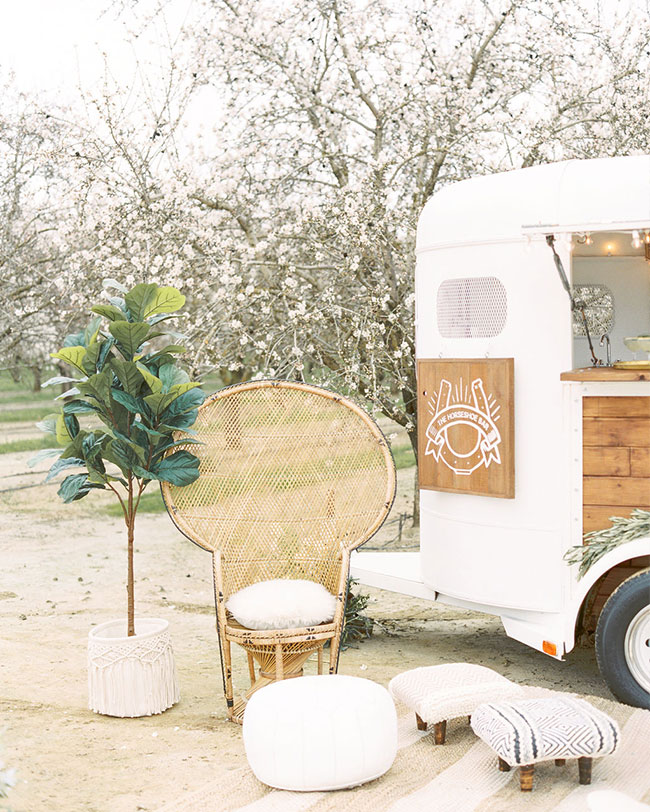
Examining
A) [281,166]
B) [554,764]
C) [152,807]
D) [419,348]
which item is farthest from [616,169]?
[281,166]

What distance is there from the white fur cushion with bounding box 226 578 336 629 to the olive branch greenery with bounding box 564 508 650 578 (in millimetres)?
1102

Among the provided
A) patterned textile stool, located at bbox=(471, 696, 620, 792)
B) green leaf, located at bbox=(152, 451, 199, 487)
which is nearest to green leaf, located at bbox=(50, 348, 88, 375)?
green leaf, located at bbox=(152, 451, 199, 487)

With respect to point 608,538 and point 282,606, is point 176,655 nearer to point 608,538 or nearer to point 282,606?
point 282,606

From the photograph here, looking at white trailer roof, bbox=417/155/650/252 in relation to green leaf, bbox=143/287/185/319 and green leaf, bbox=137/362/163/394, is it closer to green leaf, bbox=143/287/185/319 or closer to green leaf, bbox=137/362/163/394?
green leaf, bbox=143/287/185/319

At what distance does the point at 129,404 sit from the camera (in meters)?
4.52

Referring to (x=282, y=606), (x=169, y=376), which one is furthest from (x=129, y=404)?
(x=282, y=606)

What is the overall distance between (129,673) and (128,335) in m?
1.51

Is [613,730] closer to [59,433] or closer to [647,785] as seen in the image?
[647,785]

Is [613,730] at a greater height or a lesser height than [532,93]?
lesser

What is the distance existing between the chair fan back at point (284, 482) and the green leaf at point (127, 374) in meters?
0.41

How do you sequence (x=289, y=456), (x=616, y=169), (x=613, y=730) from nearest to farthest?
1. (x=613, y=730)
2. (x=616, y=169)
3. (x=289, y=456)

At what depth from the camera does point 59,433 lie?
15.3 feet

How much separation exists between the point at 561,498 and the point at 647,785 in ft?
4.25

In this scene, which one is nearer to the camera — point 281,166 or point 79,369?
point 79,369
